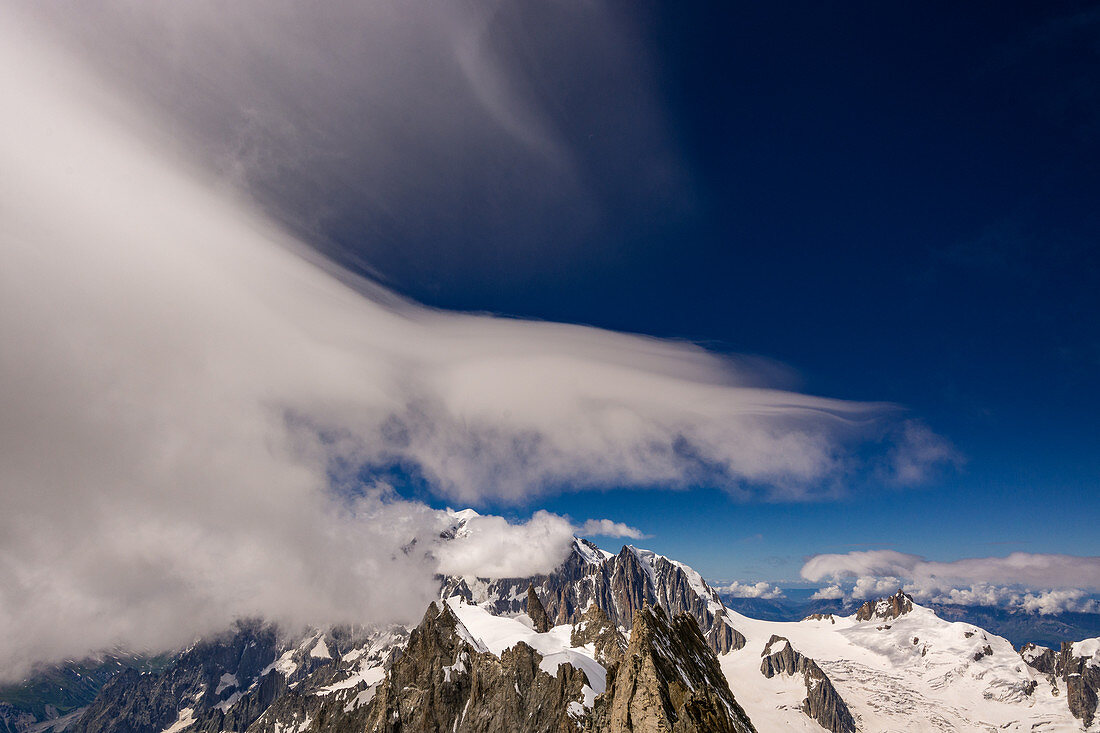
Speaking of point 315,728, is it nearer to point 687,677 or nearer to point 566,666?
point 566,666

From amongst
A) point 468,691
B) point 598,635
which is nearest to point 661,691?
point 468,691

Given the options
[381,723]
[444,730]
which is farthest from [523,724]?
[381,723]

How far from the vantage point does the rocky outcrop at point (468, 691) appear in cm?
7719

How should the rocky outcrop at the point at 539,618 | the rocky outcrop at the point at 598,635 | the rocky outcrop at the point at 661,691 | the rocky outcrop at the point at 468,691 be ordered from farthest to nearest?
1. the rocky outcrop at the point at 539,618
2. the rocky outcrop at the point at 598,635
3. the rocky outcrop at the point at 468,691
4. the rocky outcrop at the point at 661,691

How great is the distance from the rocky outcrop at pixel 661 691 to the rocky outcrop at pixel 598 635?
9168cm

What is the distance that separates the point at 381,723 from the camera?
87562 mm

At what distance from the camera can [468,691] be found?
89.9 m

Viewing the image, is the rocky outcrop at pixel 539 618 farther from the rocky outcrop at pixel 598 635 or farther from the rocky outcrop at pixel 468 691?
the rocky outcrop at pixel 468 691

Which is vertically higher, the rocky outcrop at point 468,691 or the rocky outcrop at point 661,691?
the rocky outcrop at point 661,691

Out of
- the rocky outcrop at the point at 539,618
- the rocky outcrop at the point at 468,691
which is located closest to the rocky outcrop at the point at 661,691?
the rocky outcrop at the point at 468,691

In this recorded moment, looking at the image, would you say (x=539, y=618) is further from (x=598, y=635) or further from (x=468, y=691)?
(x=468, y=691)

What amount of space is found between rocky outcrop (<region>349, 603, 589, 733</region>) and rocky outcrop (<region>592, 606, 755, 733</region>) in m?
41.2

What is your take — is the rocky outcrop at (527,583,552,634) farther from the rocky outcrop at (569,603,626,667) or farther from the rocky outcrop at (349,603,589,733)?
the rocky outcrop at (349,603,589,733)

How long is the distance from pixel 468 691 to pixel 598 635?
68.7m
